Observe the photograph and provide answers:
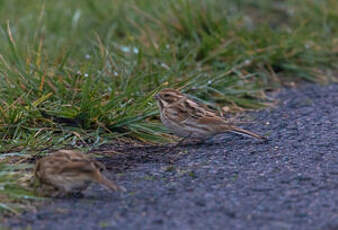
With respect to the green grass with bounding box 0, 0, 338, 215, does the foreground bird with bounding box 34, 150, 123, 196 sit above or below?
above

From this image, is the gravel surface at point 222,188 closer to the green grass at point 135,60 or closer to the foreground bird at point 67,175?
the foreground bird at point 67,175

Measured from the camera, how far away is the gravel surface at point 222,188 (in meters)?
4.41

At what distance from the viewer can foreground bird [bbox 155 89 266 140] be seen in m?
6.72

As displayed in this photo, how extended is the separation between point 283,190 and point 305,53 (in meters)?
5.25

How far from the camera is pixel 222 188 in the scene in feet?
16.8

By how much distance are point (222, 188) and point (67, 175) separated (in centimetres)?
122

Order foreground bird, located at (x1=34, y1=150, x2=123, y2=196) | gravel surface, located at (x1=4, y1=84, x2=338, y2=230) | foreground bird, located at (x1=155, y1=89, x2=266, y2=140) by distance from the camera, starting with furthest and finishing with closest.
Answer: foreground bird, located at (x1=155, y1=89, x2=266, y2=140), foreground bird, located at (x1=34, y1=150, x2=123, y2=196), gravel surface, located at (x1=4, y1=84, x2=338, y2=230)

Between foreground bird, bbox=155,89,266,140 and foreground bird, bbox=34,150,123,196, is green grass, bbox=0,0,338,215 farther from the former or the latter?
foreground bird, bbox=34,150,123,196

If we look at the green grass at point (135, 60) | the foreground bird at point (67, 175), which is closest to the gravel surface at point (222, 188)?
the foreground bird at point (67, 175)

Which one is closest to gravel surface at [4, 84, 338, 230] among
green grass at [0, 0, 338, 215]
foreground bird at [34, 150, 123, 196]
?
foreground bird at [34, 150, 123, 196]

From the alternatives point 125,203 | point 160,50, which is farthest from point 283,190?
point 160,50

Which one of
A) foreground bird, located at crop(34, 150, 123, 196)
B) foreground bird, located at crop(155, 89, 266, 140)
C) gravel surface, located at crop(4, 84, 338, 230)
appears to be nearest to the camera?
gravel surface, located at crop(4, 84, 338, 230)

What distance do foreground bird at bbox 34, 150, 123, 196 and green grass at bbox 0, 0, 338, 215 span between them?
1.04 meters

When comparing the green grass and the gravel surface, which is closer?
the gravel surface
